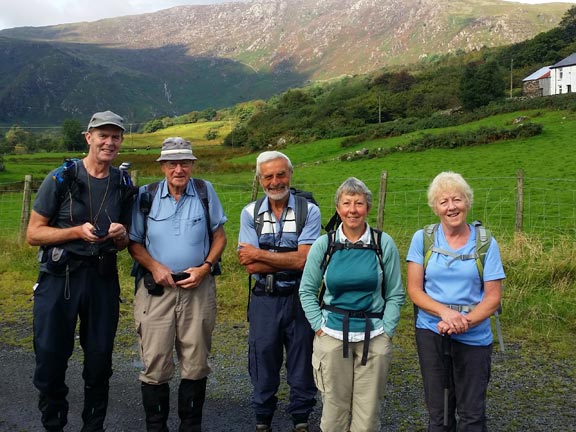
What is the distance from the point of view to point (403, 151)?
3581 cm

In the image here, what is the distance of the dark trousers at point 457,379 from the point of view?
3.27 m

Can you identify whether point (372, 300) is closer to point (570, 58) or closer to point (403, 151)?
point (403, 151)

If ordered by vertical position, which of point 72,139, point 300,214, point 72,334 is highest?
point 72,139

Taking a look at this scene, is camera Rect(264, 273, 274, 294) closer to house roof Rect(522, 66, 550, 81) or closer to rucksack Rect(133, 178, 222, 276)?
rucksack Rect(133, 178, 222, 276)

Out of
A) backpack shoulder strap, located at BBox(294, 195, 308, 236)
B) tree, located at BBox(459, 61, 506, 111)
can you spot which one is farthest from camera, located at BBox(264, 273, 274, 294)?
tree, located at BBox(459, 61, 506, 111)

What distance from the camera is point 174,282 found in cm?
372

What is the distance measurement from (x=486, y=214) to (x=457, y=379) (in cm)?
1076

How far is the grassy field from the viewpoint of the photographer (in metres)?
6.38

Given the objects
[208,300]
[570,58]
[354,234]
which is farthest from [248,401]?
[570,58]

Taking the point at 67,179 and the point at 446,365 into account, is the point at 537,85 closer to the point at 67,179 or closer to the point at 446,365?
the point at 446,365

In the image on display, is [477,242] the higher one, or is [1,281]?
[477,242]

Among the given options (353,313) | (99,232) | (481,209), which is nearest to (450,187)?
(353,313)

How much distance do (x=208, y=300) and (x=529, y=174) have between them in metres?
23.7

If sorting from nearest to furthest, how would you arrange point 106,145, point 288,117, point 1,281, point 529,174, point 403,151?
point 106,145
point 1,281
point 529,174
point 403,151
point 288,117
